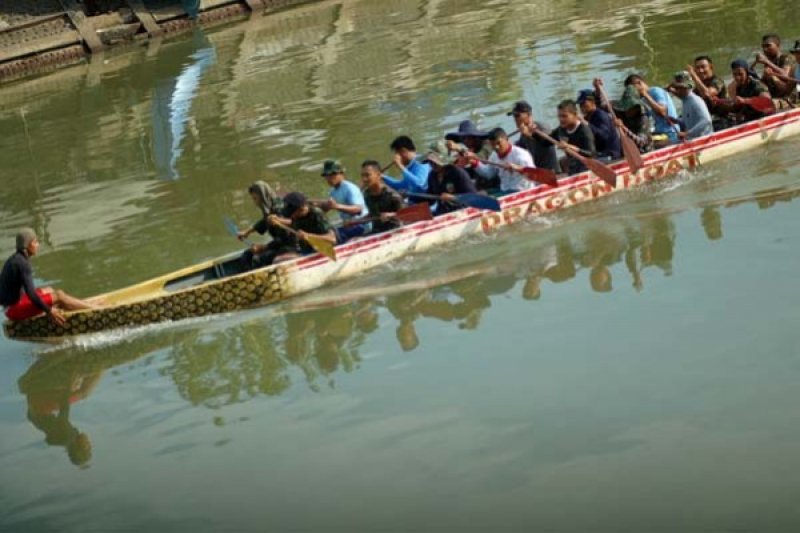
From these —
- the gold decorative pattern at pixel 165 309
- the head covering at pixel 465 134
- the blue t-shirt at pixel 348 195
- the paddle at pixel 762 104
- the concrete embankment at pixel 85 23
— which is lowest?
the gold decorative pattern at pixel 165 309

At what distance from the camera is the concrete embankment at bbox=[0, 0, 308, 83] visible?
32688mm

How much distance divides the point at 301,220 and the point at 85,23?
22574 millimetres

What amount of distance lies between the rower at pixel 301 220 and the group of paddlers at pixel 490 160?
1 cm

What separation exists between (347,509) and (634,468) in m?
1.99

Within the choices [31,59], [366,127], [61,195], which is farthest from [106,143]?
[31,59]

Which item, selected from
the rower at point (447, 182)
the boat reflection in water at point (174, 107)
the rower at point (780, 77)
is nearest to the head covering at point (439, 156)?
the rower at point (447, 182)

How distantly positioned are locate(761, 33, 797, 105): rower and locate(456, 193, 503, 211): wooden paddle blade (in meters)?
5.04

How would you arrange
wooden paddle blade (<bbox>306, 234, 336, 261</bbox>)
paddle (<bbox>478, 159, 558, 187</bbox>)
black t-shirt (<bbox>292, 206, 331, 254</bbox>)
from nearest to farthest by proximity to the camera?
wooden paddle blade (<bbox>306, 234, 336, 261</bbox>), black t-shirt (<bbox>292, 206, 331, 254</bbox>), paddle (<bbox>478, 159, 558, 187</bbox>)

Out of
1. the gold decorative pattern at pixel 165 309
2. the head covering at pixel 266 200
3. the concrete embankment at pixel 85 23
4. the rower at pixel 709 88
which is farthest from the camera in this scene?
the concrete embankment at pixel 85 23

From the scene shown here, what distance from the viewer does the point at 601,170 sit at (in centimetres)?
1454

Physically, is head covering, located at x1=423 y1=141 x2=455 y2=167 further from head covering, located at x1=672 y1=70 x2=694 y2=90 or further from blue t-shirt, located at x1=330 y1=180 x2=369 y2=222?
head covering, located at x1=672 y1=70 x2=694 y2=90

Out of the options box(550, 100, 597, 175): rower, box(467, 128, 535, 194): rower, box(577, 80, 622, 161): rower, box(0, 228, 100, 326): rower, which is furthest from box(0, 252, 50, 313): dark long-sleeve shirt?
box(577, 80, 622, 161): rower

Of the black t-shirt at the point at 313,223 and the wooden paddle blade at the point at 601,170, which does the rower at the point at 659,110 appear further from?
the black t-shirt at the point at 313,223

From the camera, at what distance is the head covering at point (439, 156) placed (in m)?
14.3
